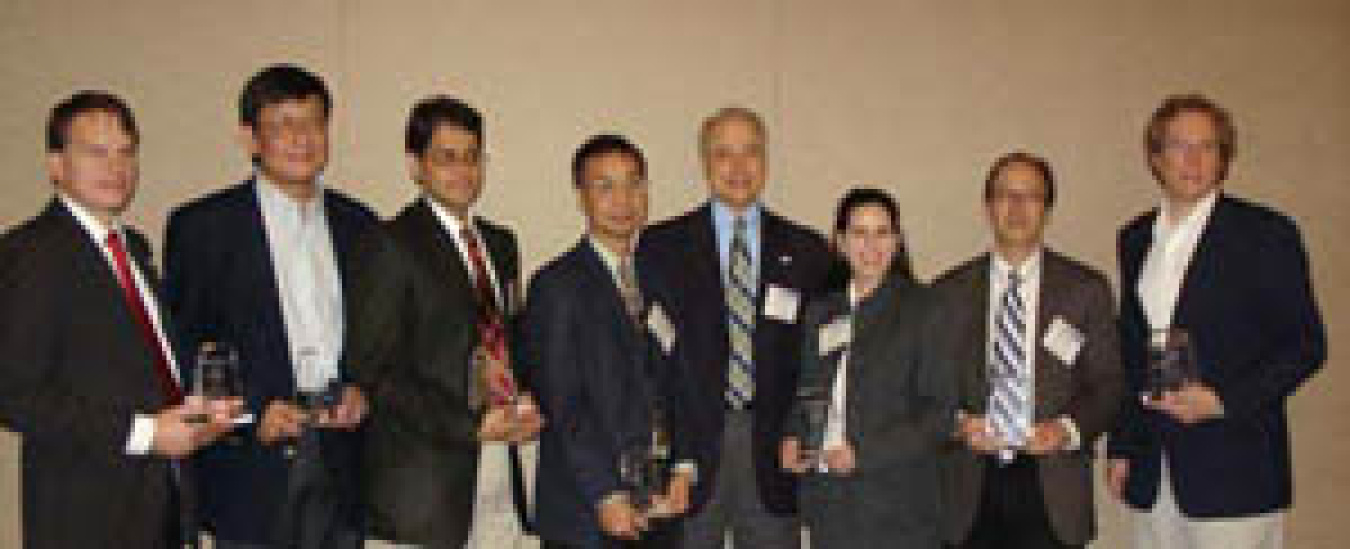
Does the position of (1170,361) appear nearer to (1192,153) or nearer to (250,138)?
(1192,153)

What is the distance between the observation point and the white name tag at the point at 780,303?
3.92 m

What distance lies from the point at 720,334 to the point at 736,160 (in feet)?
1.79

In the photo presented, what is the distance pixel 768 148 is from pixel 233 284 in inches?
97.0

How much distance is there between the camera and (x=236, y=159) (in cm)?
491

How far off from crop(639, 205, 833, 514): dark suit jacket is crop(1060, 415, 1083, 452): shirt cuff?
2.64 ft

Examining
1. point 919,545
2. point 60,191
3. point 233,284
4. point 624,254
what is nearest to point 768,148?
point 624,254

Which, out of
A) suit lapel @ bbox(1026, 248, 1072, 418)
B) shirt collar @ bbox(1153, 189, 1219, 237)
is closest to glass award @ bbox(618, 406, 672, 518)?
suit lapel @ bbox(1026, 248, 1072, 418)


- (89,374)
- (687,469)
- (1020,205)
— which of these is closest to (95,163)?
(89,374)

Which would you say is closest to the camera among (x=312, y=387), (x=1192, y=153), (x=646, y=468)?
(x=646, y=468)

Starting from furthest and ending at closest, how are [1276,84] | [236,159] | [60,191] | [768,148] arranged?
[1276,84] → [768,148] → [236,159] → [60,191]

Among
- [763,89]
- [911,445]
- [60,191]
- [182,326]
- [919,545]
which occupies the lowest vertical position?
[919,545]

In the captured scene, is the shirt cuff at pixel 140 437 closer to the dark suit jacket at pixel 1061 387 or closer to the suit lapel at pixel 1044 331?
the dark suit jacket at pixel 1061 387

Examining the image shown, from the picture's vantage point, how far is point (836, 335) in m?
3.78

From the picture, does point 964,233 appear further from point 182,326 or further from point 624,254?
point 182,326
